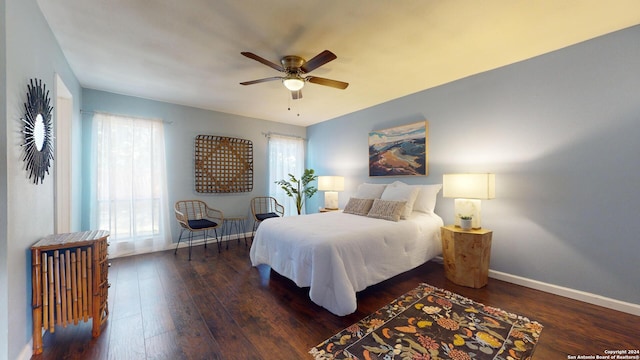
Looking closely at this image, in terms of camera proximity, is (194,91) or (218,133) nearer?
(194,91)

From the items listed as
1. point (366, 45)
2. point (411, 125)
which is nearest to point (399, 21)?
point (366, 45)

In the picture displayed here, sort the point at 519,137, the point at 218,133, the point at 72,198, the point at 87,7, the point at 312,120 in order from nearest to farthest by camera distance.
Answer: the point at 87,7 < the point at 519,137 < the point at 72,198 < the point at 218,133 < the point at 312,120

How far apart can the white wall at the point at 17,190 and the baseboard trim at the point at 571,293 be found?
4088 mm

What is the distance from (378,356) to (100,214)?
4.09 m

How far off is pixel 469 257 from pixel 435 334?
1.13 meters

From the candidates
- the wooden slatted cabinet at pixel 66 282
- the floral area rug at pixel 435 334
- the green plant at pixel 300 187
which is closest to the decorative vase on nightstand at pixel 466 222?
the floral area rug at pixel 435 334

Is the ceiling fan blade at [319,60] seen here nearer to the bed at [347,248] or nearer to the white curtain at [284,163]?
the bed at [347,248]

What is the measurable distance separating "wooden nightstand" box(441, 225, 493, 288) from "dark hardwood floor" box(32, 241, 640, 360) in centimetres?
9

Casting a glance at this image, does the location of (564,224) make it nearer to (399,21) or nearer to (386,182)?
(386,182)

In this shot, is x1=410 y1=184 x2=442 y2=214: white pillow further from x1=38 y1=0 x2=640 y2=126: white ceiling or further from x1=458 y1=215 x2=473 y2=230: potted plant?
x1=38 y1=0 x2=640 y2=126: white ceiling

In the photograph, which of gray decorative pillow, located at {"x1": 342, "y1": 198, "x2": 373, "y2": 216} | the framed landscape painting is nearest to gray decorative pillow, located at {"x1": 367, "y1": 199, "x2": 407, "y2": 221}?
gray decorative pillow, located at {"x1": 342, "y1": 198, "x2": 373, "y2": 216}

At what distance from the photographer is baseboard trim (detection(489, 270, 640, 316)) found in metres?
2.09

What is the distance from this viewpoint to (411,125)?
365 cm

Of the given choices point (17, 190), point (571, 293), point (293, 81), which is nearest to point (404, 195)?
point (571, 293)
